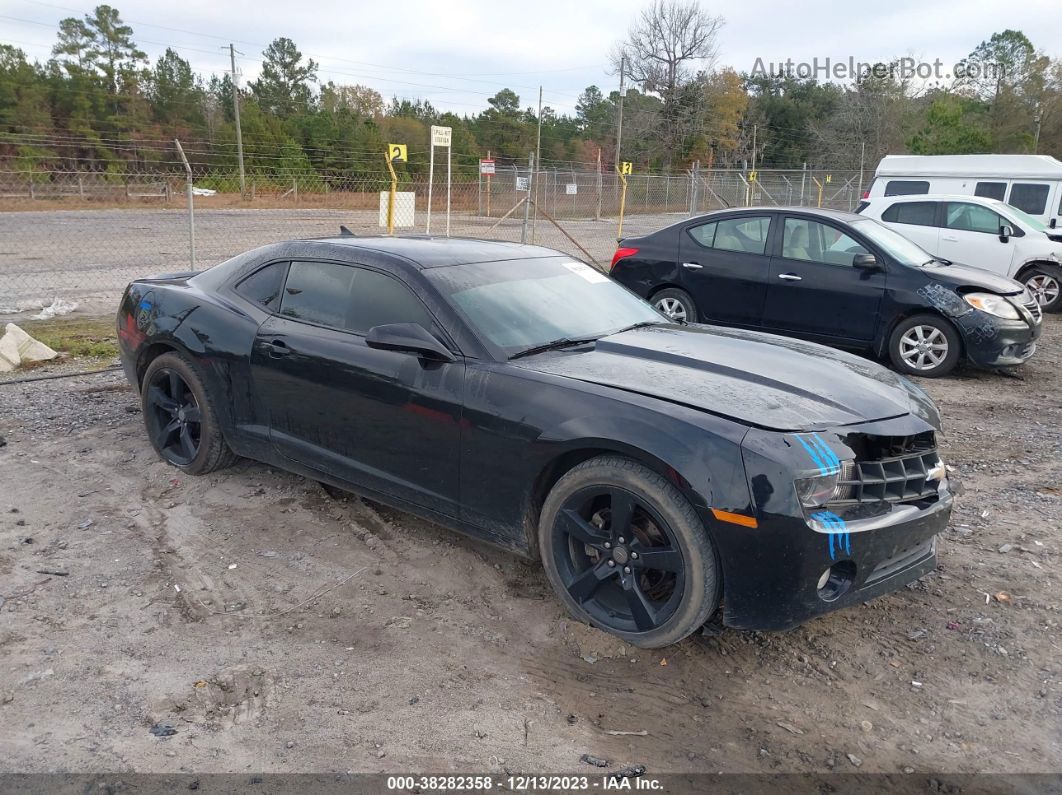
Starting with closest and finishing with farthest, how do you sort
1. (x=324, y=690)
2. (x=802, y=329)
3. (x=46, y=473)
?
(x=324, y=690)
(x=46, y=473)
(x=802, y=329)

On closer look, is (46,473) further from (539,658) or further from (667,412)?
(667,412)


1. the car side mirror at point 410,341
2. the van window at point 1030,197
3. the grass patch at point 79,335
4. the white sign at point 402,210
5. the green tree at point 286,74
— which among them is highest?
the green tree at point 286,74

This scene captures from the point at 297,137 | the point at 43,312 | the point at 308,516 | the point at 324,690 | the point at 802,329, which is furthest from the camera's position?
the point at 297,137

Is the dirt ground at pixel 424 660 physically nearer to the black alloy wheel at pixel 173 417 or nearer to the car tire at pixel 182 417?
the car tire at pixel 182 417

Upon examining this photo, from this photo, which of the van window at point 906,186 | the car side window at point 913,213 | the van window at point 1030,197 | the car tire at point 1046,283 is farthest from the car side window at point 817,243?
the van window at point 1030,197

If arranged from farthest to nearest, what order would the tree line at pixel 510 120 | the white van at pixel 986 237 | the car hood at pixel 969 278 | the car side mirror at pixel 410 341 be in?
the tree line at pixel 510 120
the white van at pixel 986 237
the car hood at pixel 969 278
the car side mirror at pixel 410 341

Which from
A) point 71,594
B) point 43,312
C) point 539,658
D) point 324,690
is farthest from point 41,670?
point 43,312

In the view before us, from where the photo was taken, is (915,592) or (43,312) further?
(43,312)

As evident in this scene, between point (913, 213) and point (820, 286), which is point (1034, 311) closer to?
point (820, 286)

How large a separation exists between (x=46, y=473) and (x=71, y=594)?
5.55ft

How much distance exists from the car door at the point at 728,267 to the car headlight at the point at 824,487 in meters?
5.64

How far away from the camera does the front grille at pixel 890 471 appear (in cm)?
315

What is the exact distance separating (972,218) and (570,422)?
37.3 ft

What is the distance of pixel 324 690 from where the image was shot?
3.06 meters
